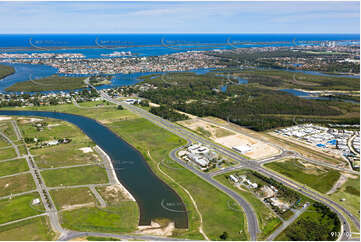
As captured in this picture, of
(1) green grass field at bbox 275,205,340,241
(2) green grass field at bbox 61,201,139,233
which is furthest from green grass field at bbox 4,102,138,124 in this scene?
(1) green grass field at bbox 275,205,340,241

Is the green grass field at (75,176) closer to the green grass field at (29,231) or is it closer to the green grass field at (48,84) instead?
the green grass field at (29,231)

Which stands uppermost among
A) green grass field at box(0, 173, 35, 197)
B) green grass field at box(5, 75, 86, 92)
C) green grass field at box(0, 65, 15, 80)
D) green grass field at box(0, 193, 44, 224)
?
green grass field at box(0, 65, 15, 80)

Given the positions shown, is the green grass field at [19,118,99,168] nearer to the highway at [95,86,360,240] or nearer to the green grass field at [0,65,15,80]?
the highway at [95,86,360,240]

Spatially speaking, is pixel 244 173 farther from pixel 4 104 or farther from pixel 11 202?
pixel 4 104

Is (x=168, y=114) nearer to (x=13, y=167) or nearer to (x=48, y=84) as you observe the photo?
(x=13, y=167)

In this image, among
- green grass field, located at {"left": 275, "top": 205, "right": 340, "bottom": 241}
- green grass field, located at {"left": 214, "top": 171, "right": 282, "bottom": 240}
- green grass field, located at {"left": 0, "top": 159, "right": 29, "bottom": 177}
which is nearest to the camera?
green grass field, located at {"left": 275, "top": 205, "right": 340, "bottom": 241}

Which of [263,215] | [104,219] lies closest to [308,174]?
[263,215]
